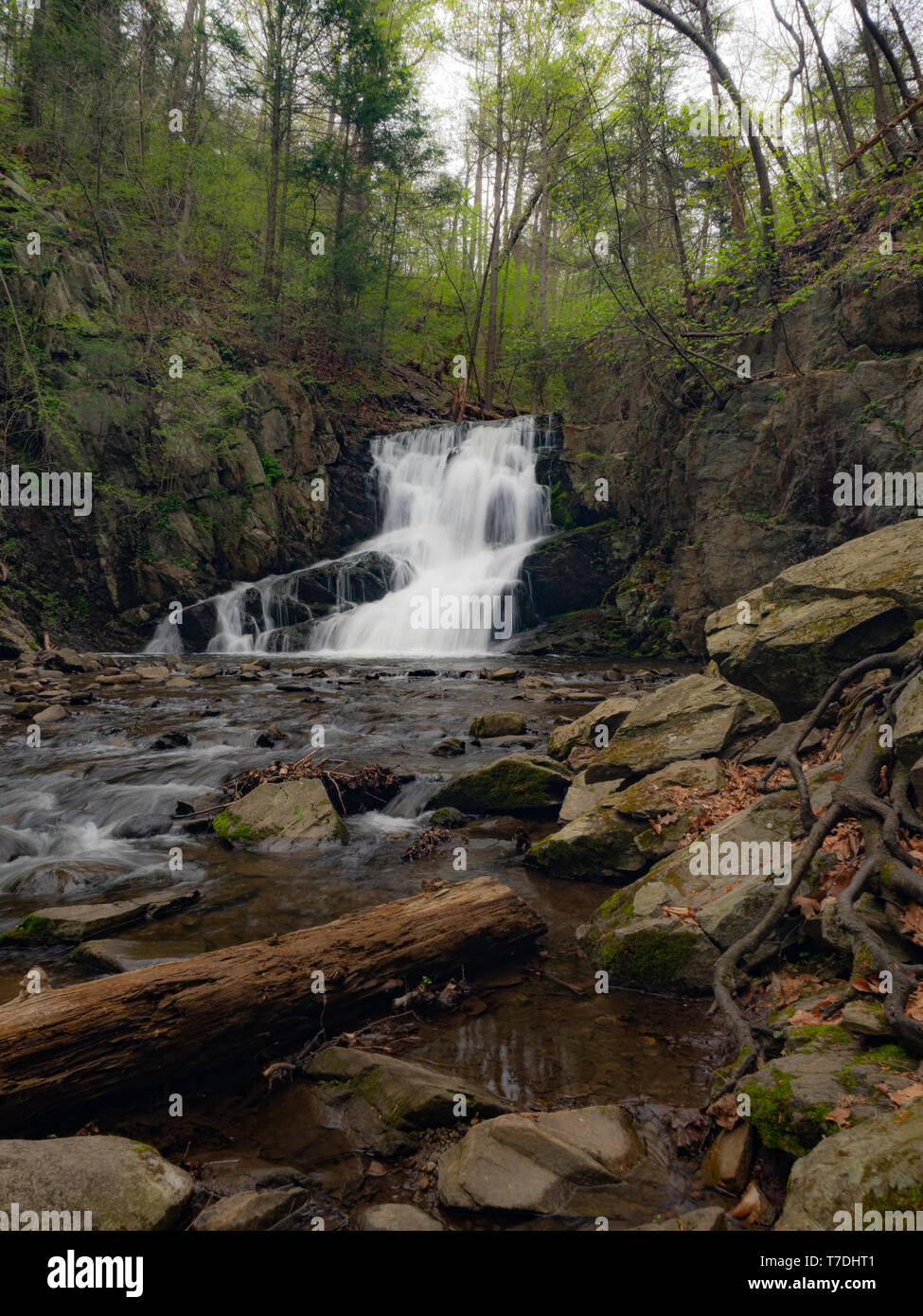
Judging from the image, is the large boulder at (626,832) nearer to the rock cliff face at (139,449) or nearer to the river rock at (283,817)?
the river rock at (283,817)

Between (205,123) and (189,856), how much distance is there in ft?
87.6

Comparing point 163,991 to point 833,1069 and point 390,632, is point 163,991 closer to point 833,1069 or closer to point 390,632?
point 833,1069

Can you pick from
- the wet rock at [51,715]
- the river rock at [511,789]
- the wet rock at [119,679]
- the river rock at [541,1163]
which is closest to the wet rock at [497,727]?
the river rock at [511,789]

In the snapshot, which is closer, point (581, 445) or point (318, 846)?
point (318, 846)

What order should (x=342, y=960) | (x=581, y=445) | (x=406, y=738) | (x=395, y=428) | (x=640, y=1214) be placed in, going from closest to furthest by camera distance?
(x=640, y=1214), (x=342, y=960), (x=406, y=738), (x=581, y=445), (x=395, y=428)

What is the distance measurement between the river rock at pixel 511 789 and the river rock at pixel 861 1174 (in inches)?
183

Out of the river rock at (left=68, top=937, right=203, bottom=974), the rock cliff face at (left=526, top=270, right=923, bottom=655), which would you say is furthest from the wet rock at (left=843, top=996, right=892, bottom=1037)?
the rock cliff face at (left=526, top=270, right=923, bottom=655)

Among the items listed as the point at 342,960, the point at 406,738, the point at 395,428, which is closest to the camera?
the point at 342,960

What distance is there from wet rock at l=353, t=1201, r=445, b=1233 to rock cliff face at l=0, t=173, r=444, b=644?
16.5m

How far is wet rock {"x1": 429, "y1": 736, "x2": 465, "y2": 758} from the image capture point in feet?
28.6

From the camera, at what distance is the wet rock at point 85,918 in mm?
4375

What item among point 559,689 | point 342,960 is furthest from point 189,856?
point 559,689

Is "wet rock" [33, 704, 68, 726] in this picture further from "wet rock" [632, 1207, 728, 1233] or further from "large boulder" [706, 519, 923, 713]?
"wet rock" [632, 1207, 728, 1233]

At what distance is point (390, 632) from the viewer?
777 inches
